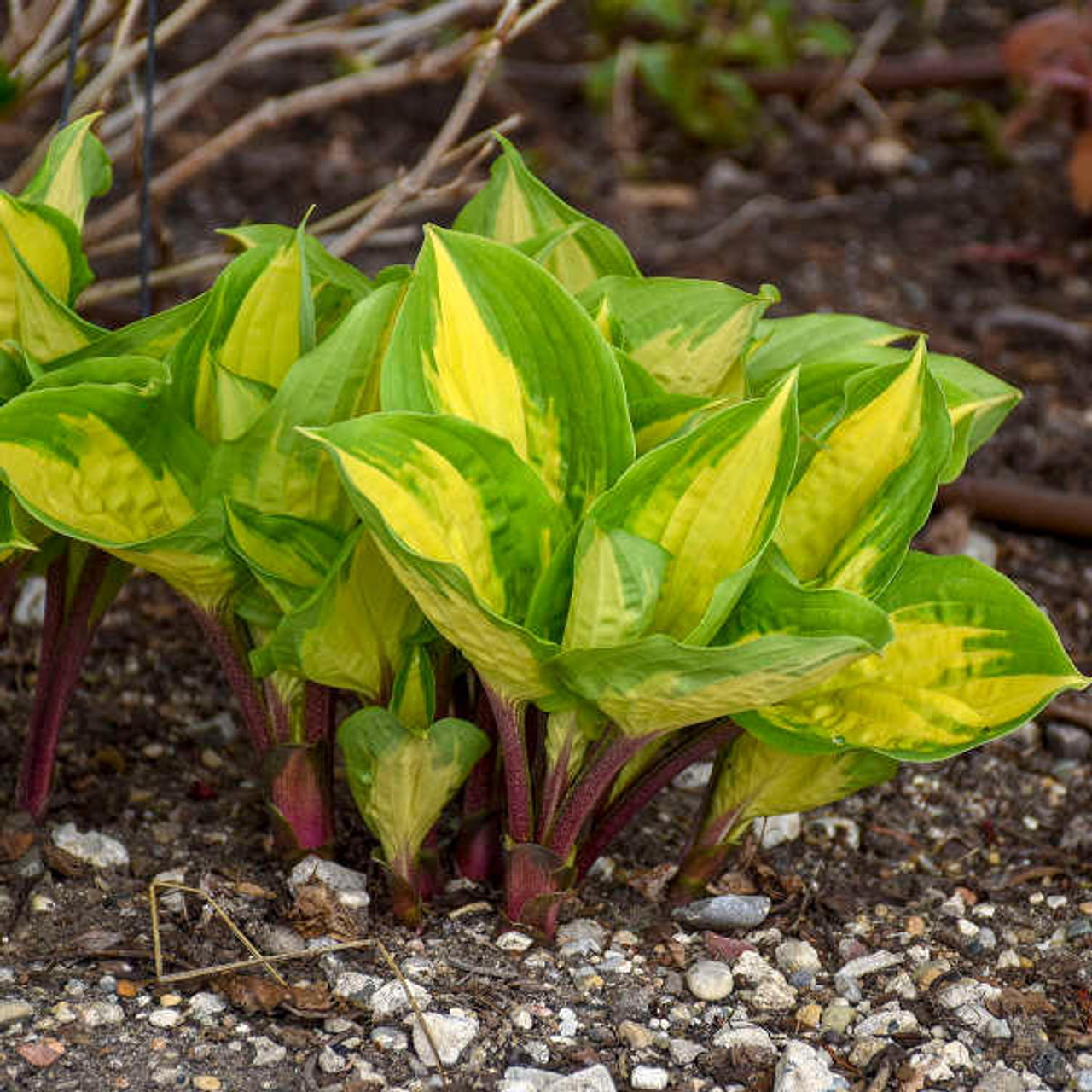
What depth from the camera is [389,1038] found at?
4.16 ft

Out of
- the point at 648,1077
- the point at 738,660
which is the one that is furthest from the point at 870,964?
the point at 738,660

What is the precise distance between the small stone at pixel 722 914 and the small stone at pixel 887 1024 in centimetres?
15

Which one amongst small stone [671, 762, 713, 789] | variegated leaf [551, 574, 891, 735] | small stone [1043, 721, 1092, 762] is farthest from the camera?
small stone [1043, 721, 1092, 762]

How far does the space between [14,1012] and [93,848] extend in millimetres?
227

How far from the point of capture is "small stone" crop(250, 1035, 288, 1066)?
1240mm

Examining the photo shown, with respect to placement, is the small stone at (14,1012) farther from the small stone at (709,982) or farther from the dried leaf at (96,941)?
the small stone at (709,982)

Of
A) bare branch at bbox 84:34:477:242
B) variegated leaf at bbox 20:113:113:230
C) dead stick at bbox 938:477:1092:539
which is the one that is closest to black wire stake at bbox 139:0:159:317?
variegated leaf at bbox 20:113:113:230

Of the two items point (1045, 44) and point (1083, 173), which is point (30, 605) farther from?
point (1045, 44)

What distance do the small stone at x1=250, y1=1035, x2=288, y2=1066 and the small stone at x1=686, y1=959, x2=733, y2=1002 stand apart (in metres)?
0.33

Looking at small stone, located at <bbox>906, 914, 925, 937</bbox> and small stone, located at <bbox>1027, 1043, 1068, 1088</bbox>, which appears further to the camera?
small stone, located at <bbox>906, 914, 925, 937</bbox>

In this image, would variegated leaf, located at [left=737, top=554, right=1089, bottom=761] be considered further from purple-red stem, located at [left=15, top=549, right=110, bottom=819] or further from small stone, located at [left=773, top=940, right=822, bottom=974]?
purple-red stem, located at [left=15, top=549, right=110, bottom=819]

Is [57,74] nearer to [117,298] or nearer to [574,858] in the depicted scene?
[117,298]

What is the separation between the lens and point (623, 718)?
117 centimetres

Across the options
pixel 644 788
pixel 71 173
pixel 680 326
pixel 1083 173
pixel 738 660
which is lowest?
pixel 644 788
